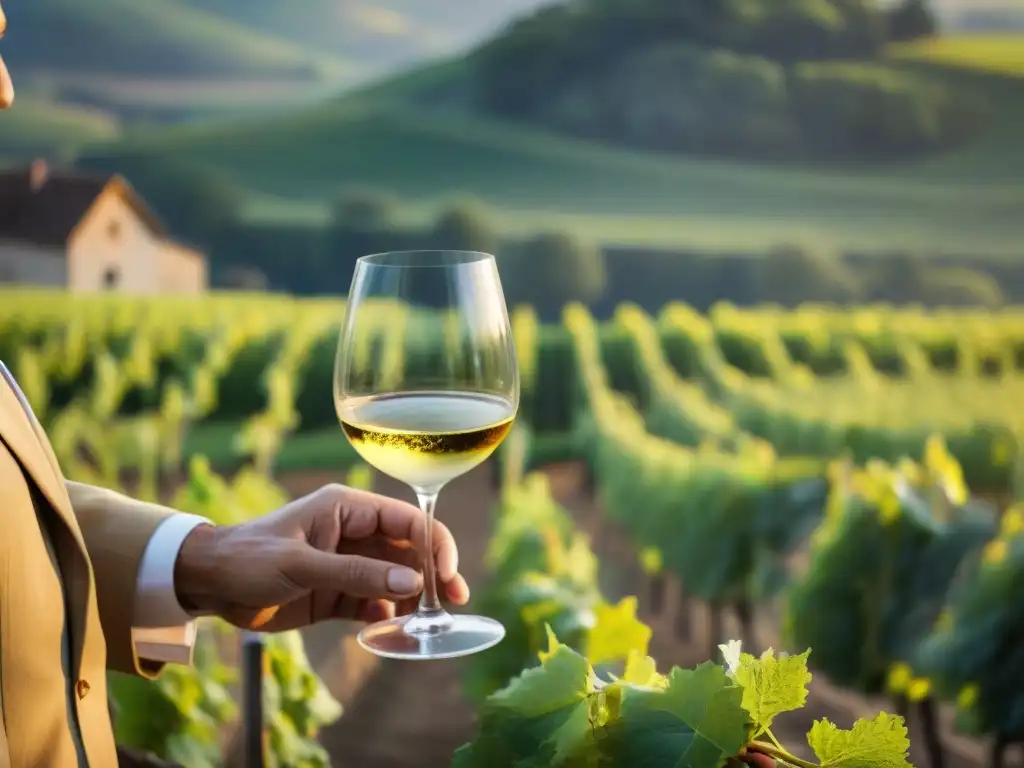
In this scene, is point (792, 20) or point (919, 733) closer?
point (919, 733)

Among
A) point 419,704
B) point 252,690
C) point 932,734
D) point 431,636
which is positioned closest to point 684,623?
point 419,704

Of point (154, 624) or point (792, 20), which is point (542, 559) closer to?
point (154, 624)

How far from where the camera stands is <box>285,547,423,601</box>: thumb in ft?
2.79

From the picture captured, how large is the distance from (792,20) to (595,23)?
1808 millimetres

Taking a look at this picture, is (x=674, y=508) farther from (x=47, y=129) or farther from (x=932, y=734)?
(x=47, y=129)

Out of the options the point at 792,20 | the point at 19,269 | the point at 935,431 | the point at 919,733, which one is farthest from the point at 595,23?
the point at 919,733

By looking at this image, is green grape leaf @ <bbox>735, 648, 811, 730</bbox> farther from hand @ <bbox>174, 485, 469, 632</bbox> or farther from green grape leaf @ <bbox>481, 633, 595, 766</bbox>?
hand @ <bbox>174, 485, 469, 632</bbox>

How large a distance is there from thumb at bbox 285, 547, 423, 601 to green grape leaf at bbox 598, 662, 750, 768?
0.96 ft

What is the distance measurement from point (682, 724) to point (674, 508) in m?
3.05

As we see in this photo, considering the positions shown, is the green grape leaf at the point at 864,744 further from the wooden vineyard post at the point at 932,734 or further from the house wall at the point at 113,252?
the house wall at the point at 113,252

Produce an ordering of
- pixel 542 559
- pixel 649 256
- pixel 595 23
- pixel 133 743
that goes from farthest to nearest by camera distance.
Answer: pixel 595 23
pixel 649 256
pixel 542 559
pixel 133 743

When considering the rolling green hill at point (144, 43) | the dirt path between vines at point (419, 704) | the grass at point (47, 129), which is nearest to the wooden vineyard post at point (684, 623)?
the dirt path between vines at point (419, 704)

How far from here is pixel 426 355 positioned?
0.82 metres

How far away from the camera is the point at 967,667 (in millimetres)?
2260
